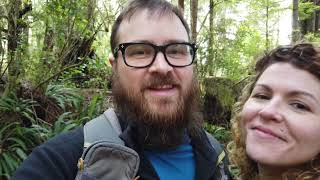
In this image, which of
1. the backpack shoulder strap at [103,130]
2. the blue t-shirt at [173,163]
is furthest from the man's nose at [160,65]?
the blue t-shirt at [173,163]

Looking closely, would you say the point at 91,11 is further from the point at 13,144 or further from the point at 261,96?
the point at 261,96

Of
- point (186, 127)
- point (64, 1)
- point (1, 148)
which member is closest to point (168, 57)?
point (186, 127)

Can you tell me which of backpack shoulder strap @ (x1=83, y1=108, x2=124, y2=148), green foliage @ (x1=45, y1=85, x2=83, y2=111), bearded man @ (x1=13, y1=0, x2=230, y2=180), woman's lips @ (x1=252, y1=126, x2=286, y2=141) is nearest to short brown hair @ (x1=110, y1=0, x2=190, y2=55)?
bearded man @ (x1=13, y1=0, x2=230, y2=180)

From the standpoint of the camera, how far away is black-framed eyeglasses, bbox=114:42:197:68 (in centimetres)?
214

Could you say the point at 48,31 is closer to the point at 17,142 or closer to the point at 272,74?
the point at 17,142

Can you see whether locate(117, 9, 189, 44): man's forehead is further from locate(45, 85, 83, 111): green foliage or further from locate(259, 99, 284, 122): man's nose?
locate(45, 85, 83, 111): green foliage

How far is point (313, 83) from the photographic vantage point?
177cm

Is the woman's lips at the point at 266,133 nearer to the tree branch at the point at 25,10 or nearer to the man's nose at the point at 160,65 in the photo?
the man's nose at the point at 160,65

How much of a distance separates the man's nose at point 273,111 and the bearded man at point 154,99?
0.56 m

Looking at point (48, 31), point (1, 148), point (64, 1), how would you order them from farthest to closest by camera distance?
point (48, 31) < point (64, 1) < point (1, 148)

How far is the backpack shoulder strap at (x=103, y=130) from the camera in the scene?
6.41 feet

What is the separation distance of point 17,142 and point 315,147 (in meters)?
4.30

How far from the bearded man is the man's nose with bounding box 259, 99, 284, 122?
0.56m

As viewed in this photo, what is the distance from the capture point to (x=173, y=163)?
7.15ft
